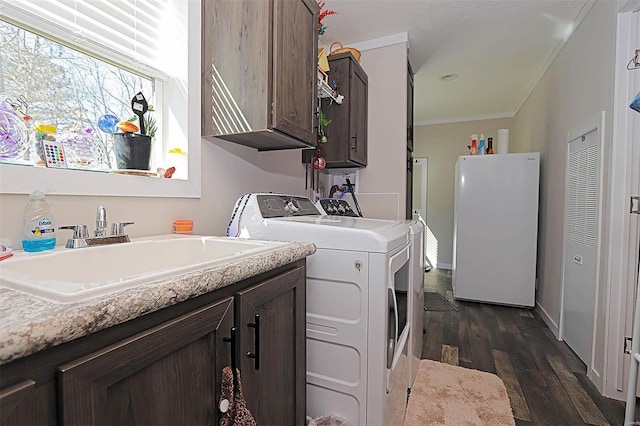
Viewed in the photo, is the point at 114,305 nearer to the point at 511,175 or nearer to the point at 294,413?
the point at 294,413

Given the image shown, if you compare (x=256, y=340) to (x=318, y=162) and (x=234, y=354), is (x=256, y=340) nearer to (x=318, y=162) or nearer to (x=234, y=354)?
(x=234, y=354)

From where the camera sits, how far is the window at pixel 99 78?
104 centimetres

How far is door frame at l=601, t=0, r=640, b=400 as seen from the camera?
1.80 m

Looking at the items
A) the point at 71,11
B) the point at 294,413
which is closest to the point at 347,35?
the point at 71,11

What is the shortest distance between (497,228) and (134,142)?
357 centimetres

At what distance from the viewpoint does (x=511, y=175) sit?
11.3ft

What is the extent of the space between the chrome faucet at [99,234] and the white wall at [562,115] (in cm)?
258

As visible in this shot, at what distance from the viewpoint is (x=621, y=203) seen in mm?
1836

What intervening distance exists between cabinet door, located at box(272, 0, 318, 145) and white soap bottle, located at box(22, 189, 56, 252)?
0.88m

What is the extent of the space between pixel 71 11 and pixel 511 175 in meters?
3.79

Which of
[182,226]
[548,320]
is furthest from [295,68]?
[548,320]

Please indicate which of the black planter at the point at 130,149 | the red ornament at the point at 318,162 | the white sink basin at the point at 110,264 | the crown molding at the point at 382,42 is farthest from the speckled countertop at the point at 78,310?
the crown molding at the point at 382,42

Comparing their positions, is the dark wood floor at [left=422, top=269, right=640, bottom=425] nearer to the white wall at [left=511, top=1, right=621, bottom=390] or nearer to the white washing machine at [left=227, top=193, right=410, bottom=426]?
the white wall at [left=511, top=1, right=621, bottom=390]

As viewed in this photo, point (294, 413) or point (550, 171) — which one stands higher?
point (550, 171)
